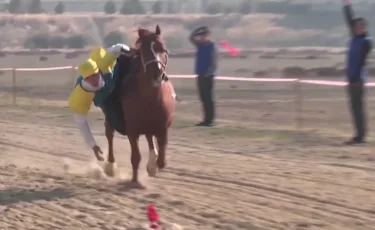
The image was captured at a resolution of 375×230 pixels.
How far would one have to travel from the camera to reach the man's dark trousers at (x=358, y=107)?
17781mm

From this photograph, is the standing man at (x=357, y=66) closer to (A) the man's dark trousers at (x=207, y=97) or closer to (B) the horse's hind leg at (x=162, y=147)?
(A) the man's dark trousers at (x=207, y=97)

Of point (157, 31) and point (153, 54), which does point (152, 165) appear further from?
point (157, 31)

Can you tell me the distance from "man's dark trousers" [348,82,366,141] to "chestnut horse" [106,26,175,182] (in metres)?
5.22

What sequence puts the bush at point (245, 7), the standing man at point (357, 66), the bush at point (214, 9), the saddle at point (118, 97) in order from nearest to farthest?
1. the saddle at point (118, 97)
2. the standing man at point (357, 66)
3. the bush at point (245, 7)
4. the bush at point (214, 9)

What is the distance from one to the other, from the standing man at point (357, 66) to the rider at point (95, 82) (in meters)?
5.13

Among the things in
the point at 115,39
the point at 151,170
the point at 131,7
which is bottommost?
the point at 131,7

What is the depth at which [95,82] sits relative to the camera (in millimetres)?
13430

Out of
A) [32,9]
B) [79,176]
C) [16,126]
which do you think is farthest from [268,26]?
[79,176]

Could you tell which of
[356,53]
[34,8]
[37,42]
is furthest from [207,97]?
[34,8]

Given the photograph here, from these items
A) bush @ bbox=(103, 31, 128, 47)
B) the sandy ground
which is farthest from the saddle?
bush @ bbox=(103, 31, 128, 47)

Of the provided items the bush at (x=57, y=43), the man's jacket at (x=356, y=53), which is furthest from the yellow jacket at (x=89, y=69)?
the bush at (x=57, y=43)

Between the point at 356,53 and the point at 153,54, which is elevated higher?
A: the point at 153,54

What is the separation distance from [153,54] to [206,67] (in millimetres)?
9068

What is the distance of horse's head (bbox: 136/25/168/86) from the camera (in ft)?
42.0
